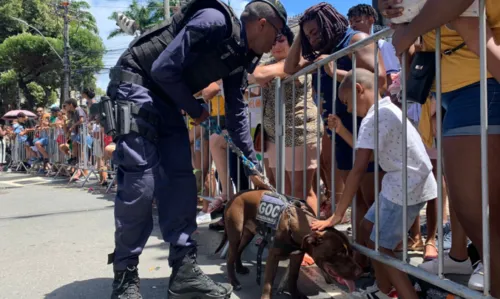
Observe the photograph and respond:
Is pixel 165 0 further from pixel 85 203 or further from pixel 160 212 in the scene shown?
pixel 160 212

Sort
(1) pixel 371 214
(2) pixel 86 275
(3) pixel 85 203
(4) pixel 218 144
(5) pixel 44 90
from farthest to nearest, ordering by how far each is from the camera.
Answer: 1. (5) pixel 44 90
2. (3) pixel 85 203
3. (4) pixel 218 144
4. (2) pixel 86 275
5. (1) pixel 371 214

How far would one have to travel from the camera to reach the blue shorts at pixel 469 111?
1.74 metres

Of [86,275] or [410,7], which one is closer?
[410,7]

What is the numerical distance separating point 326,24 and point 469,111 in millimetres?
1544

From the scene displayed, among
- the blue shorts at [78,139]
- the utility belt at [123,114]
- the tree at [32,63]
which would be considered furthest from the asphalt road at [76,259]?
the tree at [32,63]

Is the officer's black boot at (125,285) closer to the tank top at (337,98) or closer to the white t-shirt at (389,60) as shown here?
the tank top at (337,98)

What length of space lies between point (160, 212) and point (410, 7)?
178cm

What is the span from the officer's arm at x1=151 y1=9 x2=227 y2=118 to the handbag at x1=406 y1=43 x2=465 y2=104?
1.06 metres

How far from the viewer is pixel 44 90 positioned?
3206 centimetres

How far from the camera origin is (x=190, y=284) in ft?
8.60

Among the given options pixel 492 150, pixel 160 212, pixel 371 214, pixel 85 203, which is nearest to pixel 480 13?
pixel 492 150

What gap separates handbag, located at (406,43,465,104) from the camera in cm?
202

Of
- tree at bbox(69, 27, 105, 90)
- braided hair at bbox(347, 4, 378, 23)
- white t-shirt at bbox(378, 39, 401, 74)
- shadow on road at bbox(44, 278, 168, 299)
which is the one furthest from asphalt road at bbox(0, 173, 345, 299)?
tree at bbox(69, 27, 105, 90)

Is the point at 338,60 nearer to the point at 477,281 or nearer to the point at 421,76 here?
the point at 421,76
